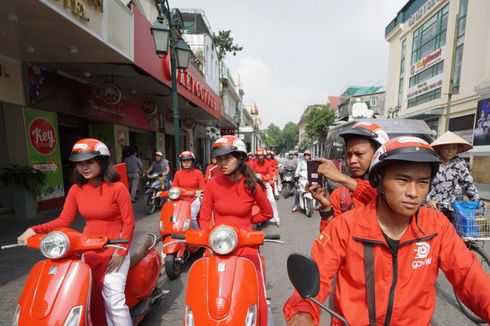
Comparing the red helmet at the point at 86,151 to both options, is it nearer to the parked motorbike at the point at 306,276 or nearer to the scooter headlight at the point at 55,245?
the scooter headlight at the point at 55,245

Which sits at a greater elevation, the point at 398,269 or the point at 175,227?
the point at 398,269

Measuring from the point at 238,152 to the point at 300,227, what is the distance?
14.7ft

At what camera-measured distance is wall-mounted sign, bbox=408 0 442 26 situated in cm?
2100

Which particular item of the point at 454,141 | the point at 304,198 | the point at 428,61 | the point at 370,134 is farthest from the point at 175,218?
the point at 428,61

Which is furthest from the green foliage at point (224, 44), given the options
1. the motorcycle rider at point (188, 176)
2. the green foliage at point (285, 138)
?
the green foliage at point (285, 138)

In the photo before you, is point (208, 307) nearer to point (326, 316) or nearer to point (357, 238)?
point (357, 238)

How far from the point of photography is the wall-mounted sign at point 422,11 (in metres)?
21.0

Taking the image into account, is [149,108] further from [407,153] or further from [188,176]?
[407,153]

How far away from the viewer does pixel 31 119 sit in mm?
6566

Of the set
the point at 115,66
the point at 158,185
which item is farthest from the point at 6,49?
the point at 158,185

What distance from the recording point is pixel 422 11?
22.4m

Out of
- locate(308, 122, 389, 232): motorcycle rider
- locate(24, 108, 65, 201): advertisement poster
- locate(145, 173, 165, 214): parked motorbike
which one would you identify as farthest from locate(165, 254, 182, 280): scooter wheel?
locate(24, 108, 65, 201): advertisement poster

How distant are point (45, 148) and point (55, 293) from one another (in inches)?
267

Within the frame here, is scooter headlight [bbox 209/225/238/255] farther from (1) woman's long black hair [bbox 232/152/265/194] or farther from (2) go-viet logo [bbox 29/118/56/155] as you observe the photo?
(2) go-viet logo [bbox 29/118/56/155]
